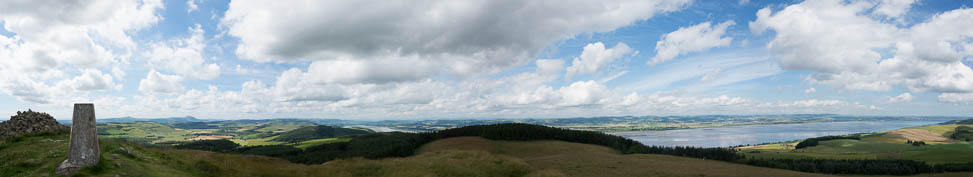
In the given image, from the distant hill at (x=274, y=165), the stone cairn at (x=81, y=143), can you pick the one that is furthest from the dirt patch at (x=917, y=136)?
the stone cairn at (x=81, y=143)

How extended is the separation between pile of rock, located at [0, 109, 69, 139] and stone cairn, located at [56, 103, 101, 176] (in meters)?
13.9

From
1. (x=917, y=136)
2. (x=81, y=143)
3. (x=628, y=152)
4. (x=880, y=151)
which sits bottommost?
(x=880, y=151)

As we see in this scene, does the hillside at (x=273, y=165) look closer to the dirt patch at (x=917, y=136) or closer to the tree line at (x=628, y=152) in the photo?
the tree line at (x=628, y=152)

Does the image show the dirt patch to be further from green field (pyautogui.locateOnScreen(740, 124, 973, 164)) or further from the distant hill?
the distant hill

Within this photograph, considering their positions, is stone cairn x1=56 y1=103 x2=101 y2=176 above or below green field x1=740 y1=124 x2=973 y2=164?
above

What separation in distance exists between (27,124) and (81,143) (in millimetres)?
16026

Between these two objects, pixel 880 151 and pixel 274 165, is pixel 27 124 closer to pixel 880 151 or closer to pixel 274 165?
pixel 274 165

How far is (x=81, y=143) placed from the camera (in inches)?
553

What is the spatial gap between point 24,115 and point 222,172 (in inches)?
618

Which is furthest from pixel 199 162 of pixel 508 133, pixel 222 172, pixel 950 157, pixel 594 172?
pixel 950 157

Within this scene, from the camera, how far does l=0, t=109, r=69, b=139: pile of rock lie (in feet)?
71.9

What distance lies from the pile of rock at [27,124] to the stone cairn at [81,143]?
45.6ft

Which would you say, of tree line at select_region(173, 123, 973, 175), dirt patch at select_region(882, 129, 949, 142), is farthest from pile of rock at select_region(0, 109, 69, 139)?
dirt patch at select_region(882, 129, 949, 142)

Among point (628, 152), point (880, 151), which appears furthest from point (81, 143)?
point (880, 151)
